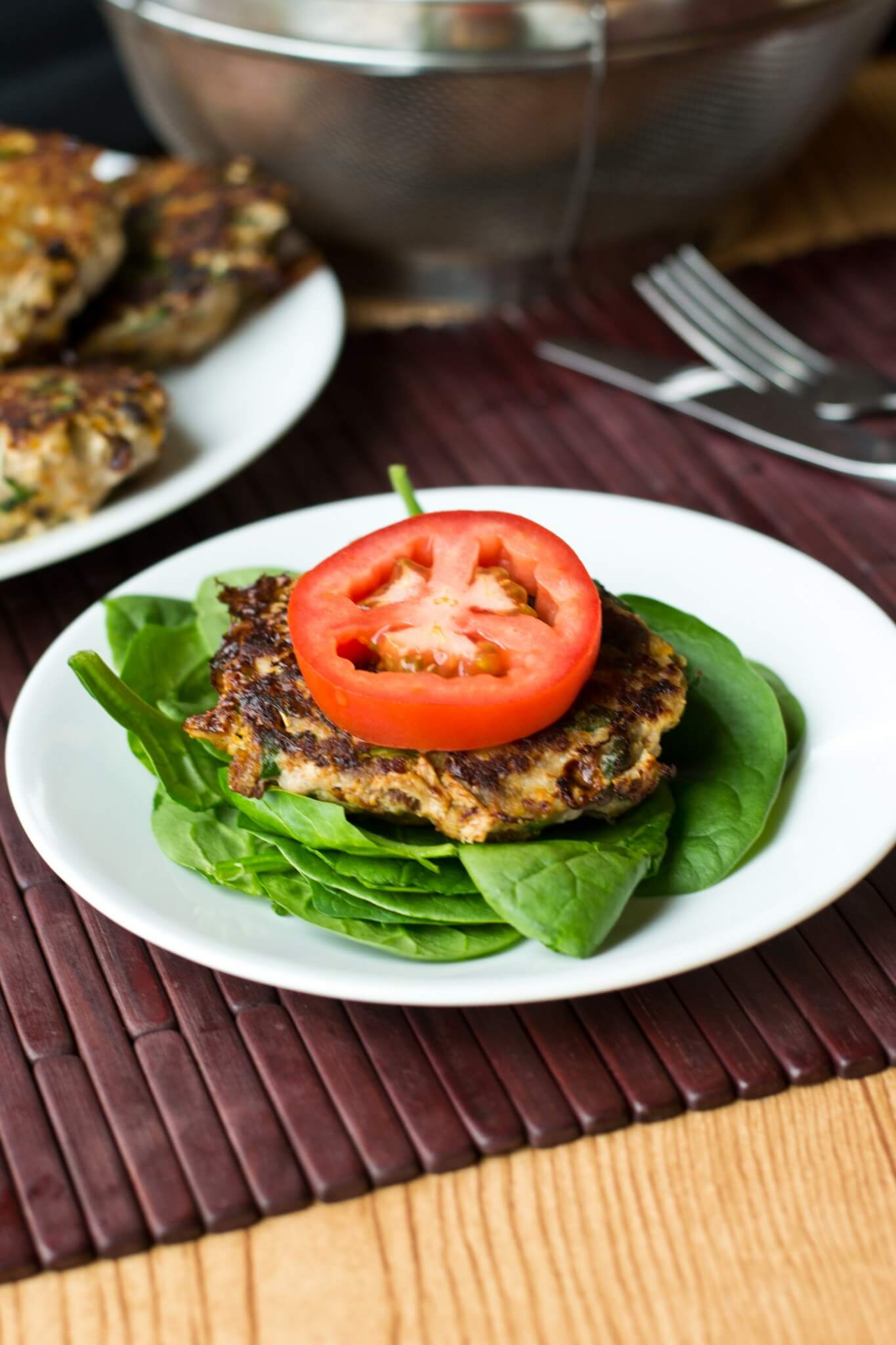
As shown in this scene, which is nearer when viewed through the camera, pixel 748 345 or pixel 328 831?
pixel 328 831

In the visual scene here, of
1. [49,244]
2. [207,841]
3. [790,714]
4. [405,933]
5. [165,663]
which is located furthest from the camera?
[49,244]

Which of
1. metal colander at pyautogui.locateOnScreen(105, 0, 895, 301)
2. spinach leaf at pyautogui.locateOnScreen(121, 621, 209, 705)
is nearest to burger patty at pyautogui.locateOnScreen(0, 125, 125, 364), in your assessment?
metal colander at pyautogui.locateOnScreen(105, 0, 895, 301)

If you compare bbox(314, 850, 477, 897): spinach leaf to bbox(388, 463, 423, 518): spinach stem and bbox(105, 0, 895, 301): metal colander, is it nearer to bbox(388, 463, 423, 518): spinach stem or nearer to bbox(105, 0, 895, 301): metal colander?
bbox(388, 463, 423, 518): spinach stem

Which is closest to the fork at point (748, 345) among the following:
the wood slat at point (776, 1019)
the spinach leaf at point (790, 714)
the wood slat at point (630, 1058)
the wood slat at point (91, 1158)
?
the spinach leaf at point (790, 714)

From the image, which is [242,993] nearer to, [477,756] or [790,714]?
[477,756]

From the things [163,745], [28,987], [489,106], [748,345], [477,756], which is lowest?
[28,987]

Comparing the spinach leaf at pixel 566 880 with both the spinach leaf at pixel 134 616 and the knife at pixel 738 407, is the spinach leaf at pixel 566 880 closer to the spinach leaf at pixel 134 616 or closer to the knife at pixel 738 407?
the spinach leaf at pixel 134 616

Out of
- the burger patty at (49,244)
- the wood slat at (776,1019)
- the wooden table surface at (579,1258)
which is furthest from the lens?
the burger patty at (49,244)

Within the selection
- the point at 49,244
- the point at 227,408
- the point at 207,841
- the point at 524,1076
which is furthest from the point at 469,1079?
the point at 49,244
